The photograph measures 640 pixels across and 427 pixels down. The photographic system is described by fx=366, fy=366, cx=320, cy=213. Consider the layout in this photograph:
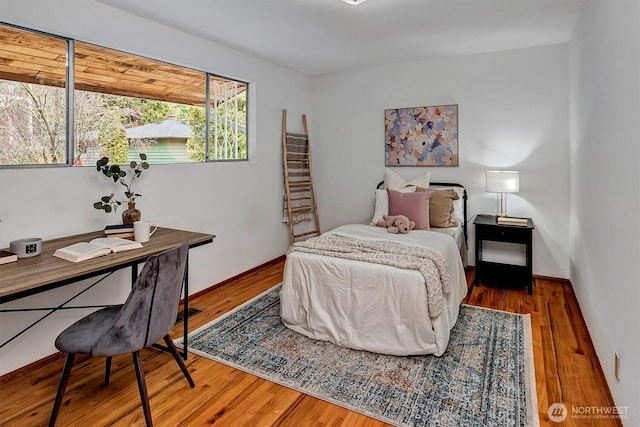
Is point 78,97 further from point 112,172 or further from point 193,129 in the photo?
point 193,129

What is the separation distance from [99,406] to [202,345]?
0.75 m

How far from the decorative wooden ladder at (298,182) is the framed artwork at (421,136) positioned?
3.73ft

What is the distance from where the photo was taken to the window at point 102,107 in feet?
7.79

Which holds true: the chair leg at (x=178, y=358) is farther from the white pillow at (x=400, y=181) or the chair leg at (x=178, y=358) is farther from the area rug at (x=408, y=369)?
the white pillow at (x=400, y=181)

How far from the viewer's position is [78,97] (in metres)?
2.67

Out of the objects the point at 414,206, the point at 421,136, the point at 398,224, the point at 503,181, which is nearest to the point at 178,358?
the point at 398,224

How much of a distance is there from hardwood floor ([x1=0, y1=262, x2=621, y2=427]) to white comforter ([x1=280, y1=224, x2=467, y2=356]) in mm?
626

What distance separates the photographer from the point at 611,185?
2051 mm

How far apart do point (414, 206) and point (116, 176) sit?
2.68 metres

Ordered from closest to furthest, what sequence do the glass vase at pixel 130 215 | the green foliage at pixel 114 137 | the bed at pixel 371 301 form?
the bed at pixel 371 301 → the glass vase at pixel 130 215 → the green foliage at pixel 114 137

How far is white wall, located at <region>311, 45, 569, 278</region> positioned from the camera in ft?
12.5

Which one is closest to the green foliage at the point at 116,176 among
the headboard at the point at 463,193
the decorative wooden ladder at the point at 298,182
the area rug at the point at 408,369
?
the area rug at the point at 408,369

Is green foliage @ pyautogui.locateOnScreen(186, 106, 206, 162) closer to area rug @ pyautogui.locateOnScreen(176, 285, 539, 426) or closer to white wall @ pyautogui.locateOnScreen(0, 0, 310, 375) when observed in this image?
white wall @ pyautogui.locateOnScreen(0, 0, 310, 375)

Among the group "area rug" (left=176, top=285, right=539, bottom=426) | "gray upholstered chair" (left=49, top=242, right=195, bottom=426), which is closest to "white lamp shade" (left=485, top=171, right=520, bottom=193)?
"area rug" (left=176, top=285, right=539, bottom=426)
